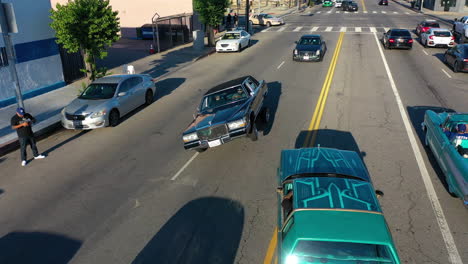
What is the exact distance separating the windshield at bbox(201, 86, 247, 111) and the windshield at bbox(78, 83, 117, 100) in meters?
4.40

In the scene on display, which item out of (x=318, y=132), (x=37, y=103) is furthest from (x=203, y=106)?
(x=37, y=103)

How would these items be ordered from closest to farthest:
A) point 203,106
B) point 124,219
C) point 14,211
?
point 124,219
point 14,211
point 203,106

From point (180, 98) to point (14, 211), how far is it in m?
9.66

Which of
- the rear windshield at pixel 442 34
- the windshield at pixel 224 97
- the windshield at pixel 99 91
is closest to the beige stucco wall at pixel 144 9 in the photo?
the rear windshield at pixel 442 34

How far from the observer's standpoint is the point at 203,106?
1195 centimetres

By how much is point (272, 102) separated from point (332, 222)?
1071cm

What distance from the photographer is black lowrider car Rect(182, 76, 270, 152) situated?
10.4 metres

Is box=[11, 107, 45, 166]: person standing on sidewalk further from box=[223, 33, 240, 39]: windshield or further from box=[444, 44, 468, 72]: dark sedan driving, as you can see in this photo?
box=[223, 33, 240, 39]: windshield

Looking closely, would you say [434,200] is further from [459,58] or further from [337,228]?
[459,58]

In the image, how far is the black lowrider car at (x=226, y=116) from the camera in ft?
34.1

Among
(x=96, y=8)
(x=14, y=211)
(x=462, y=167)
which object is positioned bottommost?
(x=14, y=211)

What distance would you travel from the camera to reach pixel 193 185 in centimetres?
934

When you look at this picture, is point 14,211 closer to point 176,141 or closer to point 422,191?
point 176,141

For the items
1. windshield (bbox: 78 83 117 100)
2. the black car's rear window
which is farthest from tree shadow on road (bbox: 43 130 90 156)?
the black car's rear window
